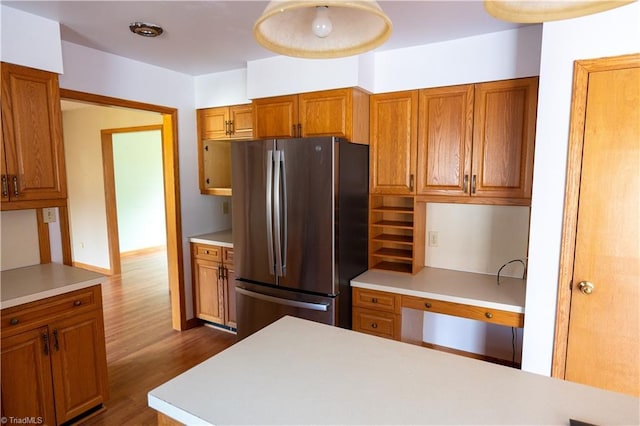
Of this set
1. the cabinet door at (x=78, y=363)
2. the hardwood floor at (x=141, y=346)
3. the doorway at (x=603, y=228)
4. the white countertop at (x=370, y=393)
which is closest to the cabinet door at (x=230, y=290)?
the hardwood floor at (x=141, y=346)

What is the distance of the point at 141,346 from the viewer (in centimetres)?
325

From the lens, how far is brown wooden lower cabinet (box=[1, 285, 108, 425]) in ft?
6.20

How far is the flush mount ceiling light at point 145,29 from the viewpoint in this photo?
222cm

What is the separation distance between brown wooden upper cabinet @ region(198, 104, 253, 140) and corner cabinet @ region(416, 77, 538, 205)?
5.10ft

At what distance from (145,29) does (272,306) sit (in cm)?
198

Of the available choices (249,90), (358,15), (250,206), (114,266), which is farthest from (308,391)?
(114,266)

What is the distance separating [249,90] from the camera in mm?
2918

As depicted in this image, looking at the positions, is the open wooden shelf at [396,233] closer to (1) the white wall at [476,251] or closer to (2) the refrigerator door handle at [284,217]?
(1) the white wall at [476,251]

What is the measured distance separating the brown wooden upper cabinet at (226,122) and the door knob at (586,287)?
266cm

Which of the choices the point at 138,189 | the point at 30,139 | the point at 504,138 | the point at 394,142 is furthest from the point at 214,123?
the point at 138,189

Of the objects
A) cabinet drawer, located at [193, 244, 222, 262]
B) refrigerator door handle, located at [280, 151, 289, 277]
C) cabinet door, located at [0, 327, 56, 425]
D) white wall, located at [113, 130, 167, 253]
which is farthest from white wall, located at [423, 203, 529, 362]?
white wall, located at [113, 130, 167, 253]

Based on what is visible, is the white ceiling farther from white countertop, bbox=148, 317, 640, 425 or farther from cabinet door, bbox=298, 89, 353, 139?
white countertop, bbox=148, 317, 640, 425

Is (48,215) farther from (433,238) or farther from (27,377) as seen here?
(433,238)

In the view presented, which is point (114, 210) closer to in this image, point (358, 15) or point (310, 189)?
point (310, 189)
